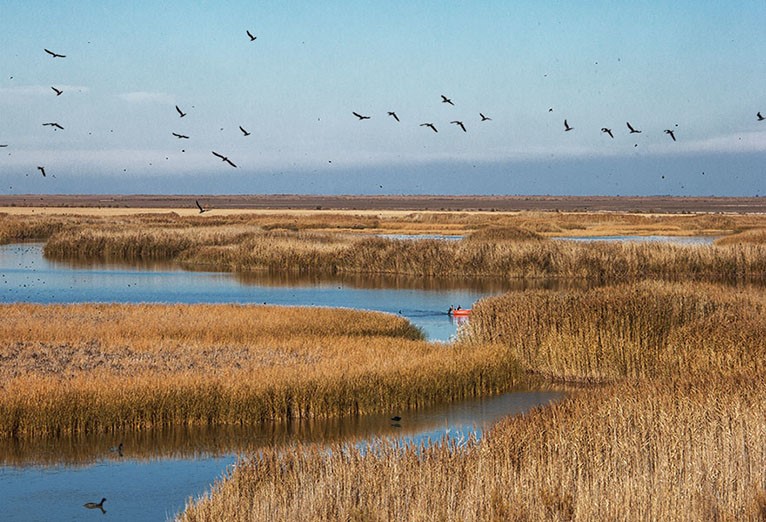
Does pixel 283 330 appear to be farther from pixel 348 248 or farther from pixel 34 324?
pixel 348 248

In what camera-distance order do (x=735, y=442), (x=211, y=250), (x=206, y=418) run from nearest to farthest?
1. (x=735, y=442)
2. (x=206, y=418)
3. (x=211, y=250)

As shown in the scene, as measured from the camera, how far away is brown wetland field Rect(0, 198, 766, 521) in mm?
11420

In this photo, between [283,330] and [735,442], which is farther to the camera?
[283,330]

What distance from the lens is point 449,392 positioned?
71.2 ft

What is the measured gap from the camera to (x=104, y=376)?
64.7ft

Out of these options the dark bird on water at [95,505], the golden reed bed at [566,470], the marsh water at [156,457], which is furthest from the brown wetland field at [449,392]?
the dark bird on water at [95,505]

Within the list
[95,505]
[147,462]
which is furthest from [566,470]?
[147,462]

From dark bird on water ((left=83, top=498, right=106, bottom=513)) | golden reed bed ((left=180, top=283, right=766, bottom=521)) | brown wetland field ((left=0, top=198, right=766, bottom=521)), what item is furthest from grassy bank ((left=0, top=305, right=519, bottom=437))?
golden reed bed ((left=180, top=283, right=766, bottom=521))

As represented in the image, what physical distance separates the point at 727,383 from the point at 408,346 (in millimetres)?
10111

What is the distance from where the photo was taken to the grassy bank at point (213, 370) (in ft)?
59.5

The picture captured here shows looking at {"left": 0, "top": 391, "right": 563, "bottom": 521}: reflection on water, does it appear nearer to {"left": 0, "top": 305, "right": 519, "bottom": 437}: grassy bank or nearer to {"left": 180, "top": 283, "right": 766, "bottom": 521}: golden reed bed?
{"left": 0, "top": 305, "right": 519, "bottom": 437}: grassy bank

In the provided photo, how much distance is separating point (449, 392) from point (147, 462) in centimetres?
737

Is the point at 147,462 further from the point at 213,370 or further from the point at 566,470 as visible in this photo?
the point at 566,470

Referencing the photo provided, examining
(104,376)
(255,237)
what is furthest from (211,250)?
(104,376)
